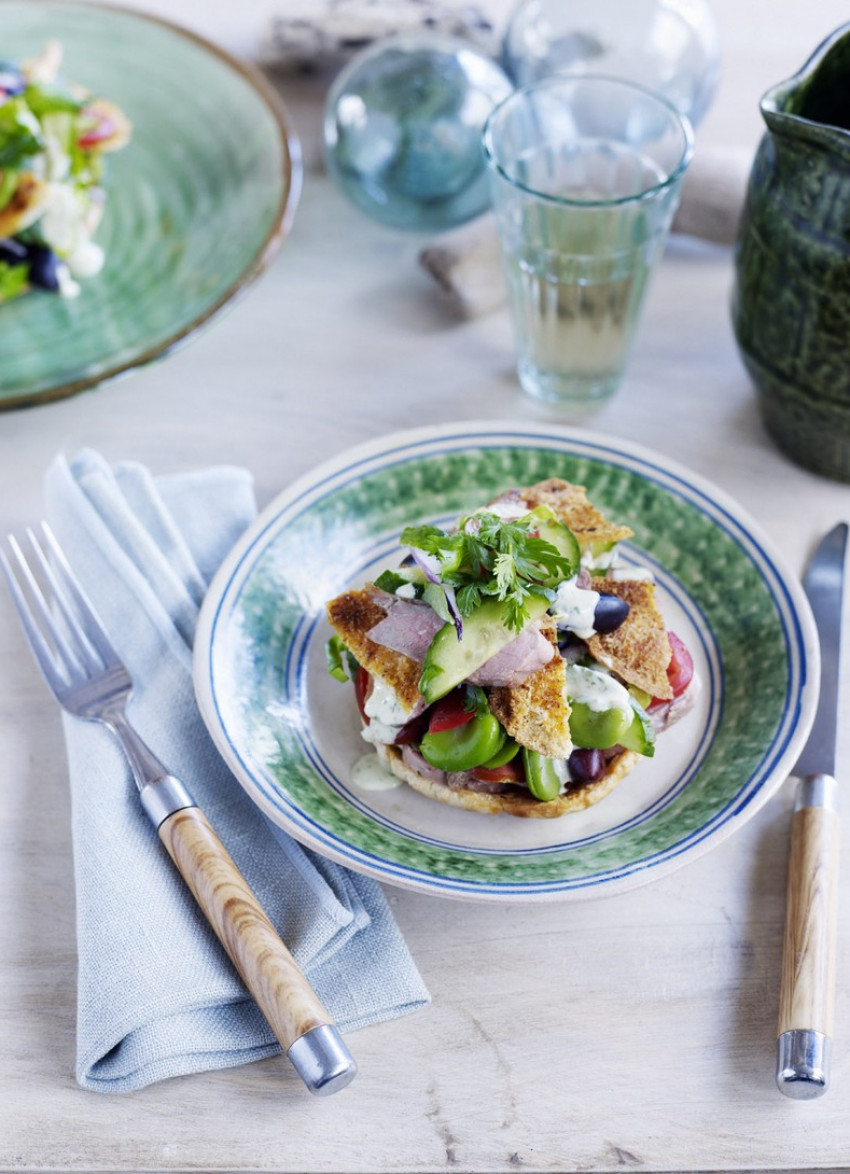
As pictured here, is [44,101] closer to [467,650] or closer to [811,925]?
[467,650]

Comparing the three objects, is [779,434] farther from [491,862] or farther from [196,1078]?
[196,1078]

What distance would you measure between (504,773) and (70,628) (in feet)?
2.64

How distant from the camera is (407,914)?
70.7 inches

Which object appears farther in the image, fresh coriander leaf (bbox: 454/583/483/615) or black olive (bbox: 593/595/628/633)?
black olive (bbox: 593/595/628/633)

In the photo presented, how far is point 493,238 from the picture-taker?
2729 mm

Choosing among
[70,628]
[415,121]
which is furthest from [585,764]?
[415,121]

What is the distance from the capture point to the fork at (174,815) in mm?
1507

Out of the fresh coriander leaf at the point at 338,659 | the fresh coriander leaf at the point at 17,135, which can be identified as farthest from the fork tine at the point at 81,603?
the fresh coriander leaf at the point at 17,135

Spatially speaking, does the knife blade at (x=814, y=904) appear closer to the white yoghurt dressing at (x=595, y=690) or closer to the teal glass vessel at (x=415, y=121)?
the white yoghurt dressing at (x=595, y=690)

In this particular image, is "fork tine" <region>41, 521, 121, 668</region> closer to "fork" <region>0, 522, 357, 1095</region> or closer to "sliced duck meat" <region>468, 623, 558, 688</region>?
"fork" <region>0, 522, 357, 1095</region>

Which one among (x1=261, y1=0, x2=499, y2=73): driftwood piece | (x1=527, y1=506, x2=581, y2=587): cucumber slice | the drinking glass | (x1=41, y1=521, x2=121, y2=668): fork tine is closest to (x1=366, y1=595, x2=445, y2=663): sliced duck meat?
(x1=527, y1=506, x2=581, y2=587): cucumber slice

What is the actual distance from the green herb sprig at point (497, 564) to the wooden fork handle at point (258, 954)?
1.61ft

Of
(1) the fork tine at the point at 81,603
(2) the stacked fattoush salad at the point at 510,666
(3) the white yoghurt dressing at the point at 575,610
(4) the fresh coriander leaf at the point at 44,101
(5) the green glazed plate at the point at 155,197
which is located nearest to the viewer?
(2) the stacked fattoush salad at the point at 510,666

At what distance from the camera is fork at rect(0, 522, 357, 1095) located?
1.51 metres
